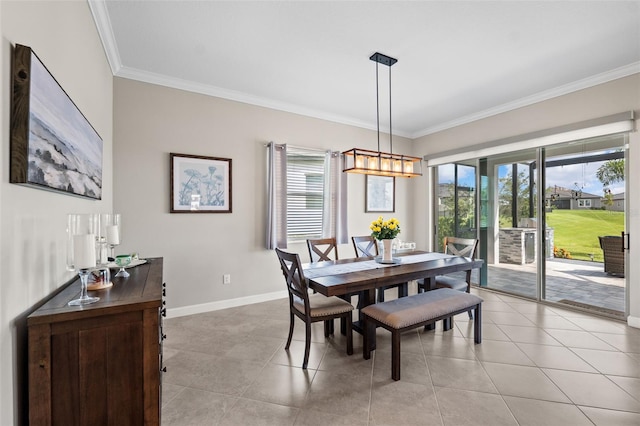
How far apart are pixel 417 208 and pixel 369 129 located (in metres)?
1.81

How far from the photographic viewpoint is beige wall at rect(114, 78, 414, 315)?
3.21 metres

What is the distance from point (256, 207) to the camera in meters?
3.98

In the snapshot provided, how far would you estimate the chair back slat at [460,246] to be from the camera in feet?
11.9

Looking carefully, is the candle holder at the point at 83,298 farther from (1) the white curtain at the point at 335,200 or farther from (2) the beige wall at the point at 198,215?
(1) the white curtain at the point at 335,200

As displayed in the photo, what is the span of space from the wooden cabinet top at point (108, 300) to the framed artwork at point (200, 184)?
1720 millimetres

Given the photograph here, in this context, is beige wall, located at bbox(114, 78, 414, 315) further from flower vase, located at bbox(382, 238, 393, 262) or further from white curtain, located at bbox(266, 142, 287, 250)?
flower vase, located at bbox(382, 238, 393, 262)

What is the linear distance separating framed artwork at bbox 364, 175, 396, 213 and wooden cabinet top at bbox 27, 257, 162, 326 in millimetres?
3805

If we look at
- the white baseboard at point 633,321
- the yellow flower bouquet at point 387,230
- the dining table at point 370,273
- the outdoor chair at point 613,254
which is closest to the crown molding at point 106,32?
the dining table at point 370,273

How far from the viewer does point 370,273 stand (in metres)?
2.66

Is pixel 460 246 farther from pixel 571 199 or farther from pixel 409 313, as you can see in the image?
pixel 409 313

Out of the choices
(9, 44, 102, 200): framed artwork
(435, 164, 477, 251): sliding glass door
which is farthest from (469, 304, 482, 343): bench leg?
(9, 44, 102, 200): framed artwork

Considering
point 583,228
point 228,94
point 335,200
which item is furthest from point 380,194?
point 228,94

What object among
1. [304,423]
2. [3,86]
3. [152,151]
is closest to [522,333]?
[304,423]

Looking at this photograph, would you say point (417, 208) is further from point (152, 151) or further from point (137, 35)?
point (137, 35)
